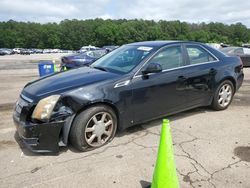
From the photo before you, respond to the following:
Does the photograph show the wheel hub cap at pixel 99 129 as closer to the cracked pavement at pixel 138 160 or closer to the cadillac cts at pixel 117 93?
the cadillac cts at pixel 117 93

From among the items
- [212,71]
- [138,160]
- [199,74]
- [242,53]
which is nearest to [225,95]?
[212,71]

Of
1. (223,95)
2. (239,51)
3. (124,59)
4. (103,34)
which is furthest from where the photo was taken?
(103,34)

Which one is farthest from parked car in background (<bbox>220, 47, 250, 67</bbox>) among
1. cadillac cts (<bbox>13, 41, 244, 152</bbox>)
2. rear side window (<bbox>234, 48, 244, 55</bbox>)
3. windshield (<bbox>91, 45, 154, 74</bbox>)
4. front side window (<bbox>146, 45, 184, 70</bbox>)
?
windshield (<bbox>91, 45, 154, 74</bbox>)

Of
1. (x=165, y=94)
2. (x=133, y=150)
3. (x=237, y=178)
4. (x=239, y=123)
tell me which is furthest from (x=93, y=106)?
(x=239, y=123)

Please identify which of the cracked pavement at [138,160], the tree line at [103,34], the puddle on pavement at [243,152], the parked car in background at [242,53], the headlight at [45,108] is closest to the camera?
the cracked pavement at [138,160]

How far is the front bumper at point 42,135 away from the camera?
130 inches

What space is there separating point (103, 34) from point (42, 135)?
9814 cm

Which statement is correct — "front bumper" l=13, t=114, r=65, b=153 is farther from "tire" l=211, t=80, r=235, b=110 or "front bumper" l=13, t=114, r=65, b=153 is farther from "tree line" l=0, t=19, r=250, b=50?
"tree line" l=0, t=19, r=250, b=50

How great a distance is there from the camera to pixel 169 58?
452 cm

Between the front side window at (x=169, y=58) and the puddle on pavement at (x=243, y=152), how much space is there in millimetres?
1734

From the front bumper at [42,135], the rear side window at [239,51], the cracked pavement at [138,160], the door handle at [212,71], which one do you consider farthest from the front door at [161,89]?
the rear side window at [239,51]

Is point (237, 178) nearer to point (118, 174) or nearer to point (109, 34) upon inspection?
point (118, 174)

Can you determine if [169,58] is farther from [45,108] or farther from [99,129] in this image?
[45,108]

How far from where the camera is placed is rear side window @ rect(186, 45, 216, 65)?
4816 mm
